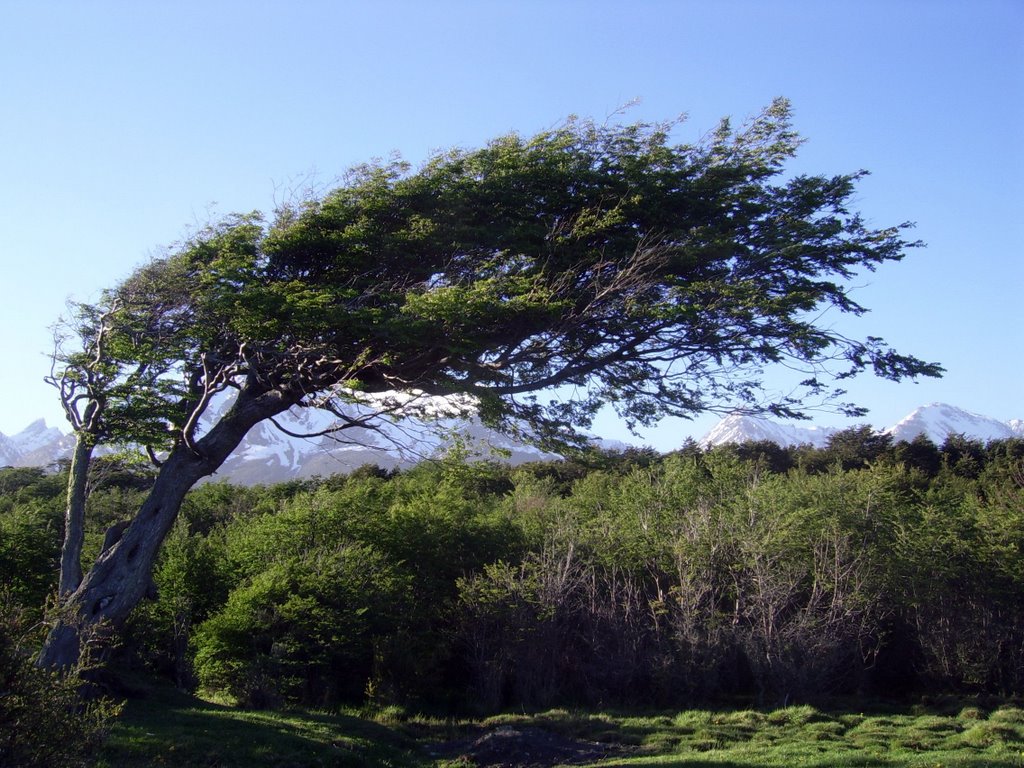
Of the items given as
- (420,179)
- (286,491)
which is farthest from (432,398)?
(286,491)

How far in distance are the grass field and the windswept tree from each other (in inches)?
81.2

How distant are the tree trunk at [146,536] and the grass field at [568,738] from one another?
4.44ft

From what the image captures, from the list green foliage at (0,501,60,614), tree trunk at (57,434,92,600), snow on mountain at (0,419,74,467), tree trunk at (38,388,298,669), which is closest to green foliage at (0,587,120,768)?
tree trunk at (38,388,298,669)

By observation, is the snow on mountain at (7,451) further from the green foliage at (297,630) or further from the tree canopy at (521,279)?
the tree canopy at (521,279)

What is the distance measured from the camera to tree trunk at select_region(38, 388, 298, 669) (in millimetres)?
9258

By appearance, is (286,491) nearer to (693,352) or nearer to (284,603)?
(284,603)

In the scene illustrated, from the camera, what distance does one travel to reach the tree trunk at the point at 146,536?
9258 mm

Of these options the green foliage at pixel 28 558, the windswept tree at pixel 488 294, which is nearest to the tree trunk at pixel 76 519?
the windswept tree at pixel 488 294

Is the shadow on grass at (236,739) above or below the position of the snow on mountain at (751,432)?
below

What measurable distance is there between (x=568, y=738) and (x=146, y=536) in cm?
772

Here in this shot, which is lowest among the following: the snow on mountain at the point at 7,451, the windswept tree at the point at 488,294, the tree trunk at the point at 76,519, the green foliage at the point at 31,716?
the green foliage at the point at 31,716

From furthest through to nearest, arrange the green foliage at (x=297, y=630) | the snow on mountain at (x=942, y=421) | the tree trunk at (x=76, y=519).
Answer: the snow on mountain at (x=942, y=421)
the green foliage at (x=297, y=630)
the tree trunk at (x=76, y=519)

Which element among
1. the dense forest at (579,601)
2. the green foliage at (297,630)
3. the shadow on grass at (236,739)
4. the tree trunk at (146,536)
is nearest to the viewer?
the shadow on grass at (236,739)

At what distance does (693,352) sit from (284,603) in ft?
32.2
